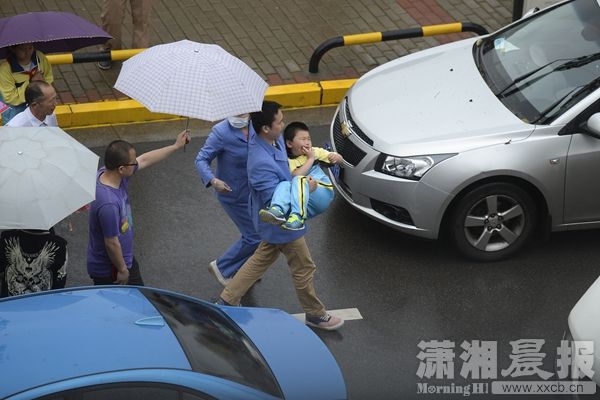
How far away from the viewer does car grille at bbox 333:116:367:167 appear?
28.2 ft

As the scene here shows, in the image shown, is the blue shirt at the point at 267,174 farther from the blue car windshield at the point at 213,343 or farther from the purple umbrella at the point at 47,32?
the purple umbrella at the point at 47,32

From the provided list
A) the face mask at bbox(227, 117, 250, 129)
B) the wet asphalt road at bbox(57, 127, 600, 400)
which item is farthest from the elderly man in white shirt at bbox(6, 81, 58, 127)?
the face mask at bbox(227, 117, 250, 129)

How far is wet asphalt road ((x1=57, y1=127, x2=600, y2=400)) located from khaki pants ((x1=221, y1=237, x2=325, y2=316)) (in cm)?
33

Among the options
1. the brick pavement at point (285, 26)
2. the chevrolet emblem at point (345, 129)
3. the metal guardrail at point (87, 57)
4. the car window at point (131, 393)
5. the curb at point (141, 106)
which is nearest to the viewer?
the car window at point (131, 393)

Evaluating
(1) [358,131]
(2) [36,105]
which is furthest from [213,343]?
(1) [358,131]

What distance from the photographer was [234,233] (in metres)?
9.02

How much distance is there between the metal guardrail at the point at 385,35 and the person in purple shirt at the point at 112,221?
431cm

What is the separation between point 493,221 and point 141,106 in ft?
12.7

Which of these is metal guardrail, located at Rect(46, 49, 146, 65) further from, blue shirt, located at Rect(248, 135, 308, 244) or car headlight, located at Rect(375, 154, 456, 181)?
blue shirt, located at Rect(248, 135, 308, 244)

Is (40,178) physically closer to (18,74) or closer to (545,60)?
(18,74)

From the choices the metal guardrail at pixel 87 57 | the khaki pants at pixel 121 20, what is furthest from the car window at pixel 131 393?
the khaki pants at pixel 121 20

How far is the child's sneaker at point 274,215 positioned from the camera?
23.1ft

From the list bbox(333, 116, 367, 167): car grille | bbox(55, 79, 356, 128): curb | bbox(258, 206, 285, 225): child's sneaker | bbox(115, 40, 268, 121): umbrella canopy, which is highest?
bbox(115, 40, 268, 121): umbrella canopy

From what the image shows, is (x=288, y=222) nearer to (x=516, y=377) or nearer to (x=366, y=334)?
(x=366, y=334)
